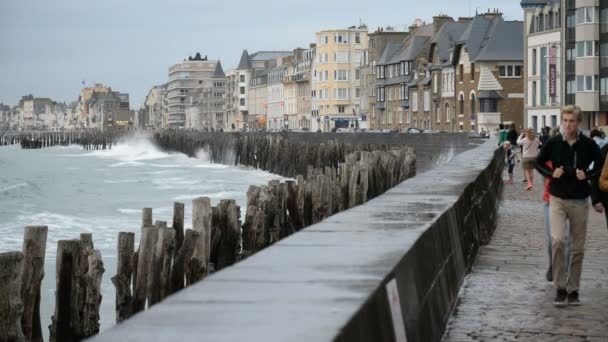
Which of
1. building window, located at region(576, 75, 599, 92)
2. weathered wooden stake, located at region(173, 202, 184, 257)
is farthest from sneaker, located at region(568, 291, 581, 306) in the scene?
building window, located at region(576, 75, 599, 92)

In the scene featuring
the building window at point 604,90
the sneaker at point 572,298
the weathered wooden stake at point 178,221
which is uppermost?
the building window at point 604,90

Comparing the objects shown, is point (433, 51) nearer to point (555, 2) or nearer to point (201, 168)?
point (555, 2)

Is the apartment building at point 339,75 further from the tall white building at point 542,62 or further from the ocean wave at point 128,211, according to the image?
the ocean wave at point 128,211

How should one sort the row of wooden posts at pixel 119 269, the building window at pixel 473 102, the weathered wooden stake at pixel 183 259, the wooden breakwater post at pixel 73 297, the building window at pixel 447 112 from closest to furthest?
the row of wooden posts at pixel 119 269 < the wooden breakwater post at pixel 73 297 < the weathered wooden stake at pixel 183 259 < the building window at pixel 473 102 < the building window at pixel 447 112

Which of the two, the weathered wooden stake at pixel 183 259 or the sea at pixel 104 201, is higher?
the weathered wooden stake at pixel 183 259

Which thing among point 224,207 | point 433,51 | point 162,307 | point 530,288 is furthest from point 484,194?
point 433,51

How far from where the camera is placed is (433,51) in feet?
328

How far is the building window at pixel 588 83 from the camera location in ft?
230

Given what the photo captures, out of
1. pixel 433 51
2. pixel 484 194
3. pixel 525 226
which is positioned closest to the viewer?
pixel 484 194

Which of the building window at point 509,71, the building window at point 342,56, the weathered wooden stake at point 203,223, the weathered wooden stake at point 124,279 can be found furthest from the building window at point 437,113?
the weathered wooden stake at point 124,279

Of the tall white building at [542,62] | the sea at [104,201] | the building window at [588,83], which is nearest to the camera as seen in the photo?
the sea at [104,201]

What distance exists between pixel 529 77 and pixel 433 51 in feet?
65.0

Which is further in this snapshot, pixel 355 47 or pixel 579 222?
pixel 355 47

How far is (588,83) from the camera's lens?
70.4 metres
